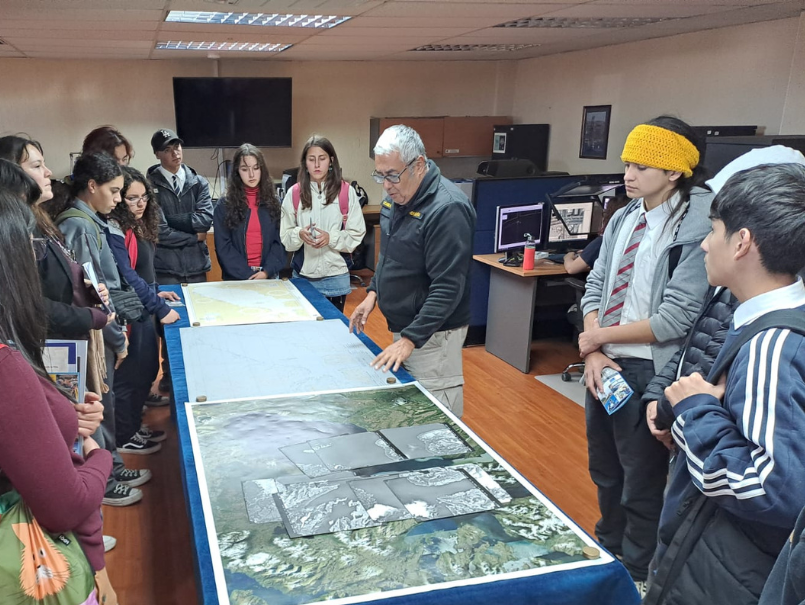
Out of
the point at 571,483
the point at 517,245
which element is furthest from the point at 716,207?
the point at 517,245

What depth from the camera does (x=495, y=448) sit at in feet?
10.6

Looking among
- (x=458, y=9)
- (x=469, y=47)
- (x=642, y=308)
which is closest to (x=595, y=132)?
(x=469, y=47)

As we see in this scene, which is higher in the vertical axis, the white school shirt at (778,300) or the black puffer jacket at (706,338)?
the white school shirt at (778,300)

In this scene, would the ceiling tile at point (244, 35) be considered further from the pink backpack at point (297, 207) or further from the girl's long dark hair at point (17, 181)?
the girl's long dark hair at point (17, 181)

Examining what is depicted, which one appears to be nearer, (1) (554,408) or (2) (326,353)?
(2) (326,353)

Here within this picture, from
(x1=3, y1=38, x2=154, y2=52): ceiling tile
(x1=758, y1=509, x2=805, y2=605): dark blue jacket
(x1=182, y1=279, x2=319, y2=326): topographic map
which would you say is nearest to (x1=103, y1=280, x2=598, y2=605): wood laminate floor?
(x1=182, y1=279, x2=319, y2=326): topographic map

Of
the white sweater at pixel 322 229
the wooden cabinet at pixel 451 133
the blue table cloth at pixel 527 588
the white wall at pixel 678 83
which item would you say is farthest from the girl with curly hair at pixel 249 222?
the wooden cabinet at pixel 451 133

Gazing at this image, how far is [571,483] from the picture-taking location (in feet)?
9.55

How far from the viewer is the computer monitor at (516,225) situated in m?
4.35

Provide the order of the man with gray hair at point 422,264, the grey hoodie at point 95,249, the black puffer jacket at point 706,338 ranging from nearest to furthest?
the black puffer jacket at point 706,338 → the man with gray hair at point 422,264 → the grey hoodie at point 95,249

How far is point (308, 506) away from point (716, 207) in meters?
1.05

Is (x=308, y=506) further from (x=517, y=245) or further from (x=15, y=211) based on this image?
(x=517, y=245)

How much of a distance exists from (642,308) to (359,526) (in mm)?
1198

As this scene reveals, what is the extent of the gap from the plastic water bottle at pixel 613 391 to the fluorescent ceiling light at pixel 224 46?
14.6 ft
